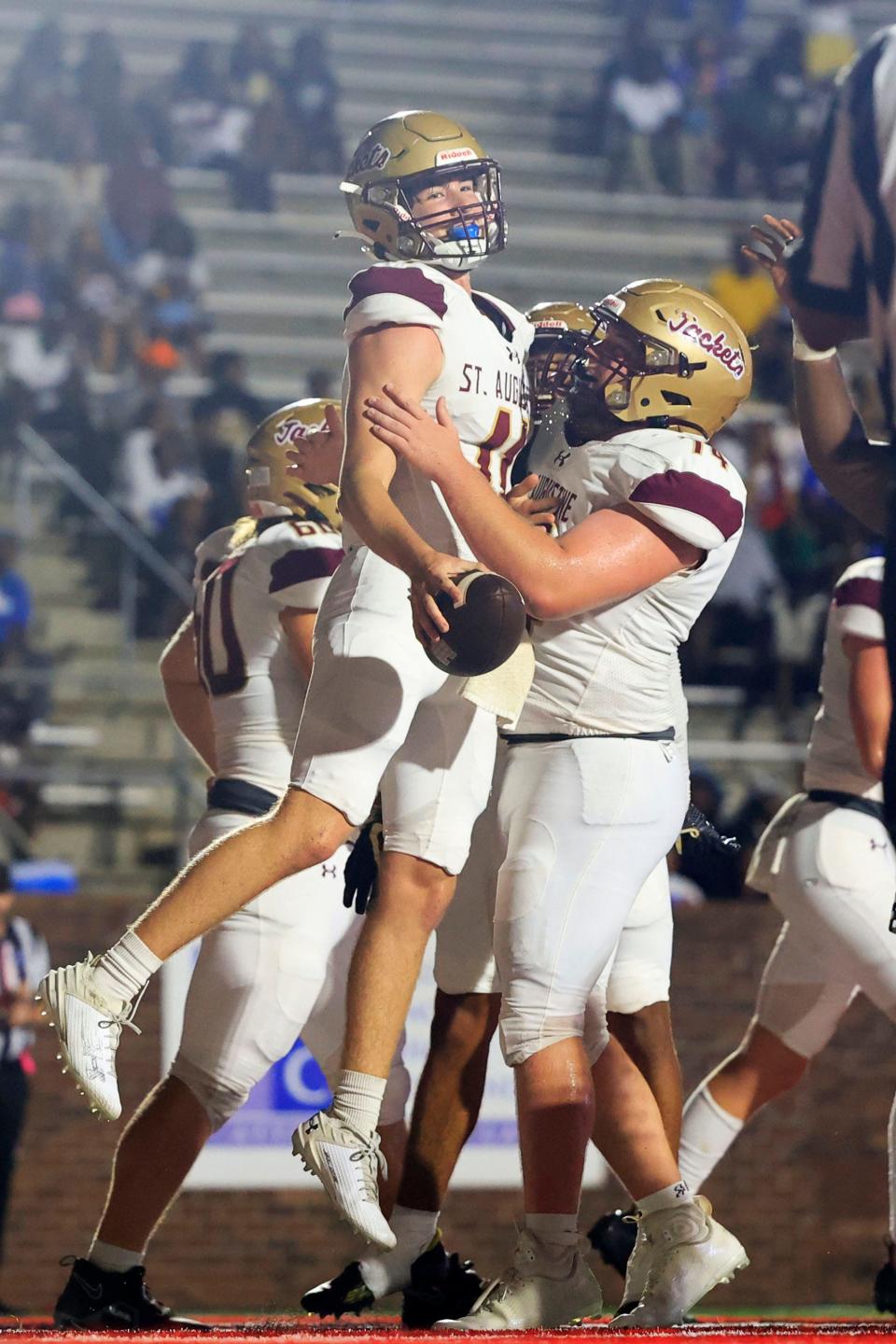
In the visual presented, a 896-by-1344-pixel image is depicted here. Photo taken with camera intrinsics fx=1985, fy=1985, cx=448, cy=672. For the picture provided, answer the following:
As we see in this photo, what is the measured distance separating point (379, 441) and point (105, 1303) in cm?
178

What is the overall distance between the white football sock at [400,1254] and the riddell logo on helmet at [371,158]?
2040 millimetres

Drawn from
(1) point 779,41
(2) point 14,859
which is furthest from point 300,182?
(2) point 14,859

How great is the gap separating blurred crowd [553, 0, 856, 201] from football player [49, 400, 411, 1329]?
1060 cm

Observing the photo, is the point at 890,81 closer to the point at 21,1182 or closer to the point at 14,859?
the point at 21,1182

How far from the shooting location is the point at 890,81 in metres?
2.87

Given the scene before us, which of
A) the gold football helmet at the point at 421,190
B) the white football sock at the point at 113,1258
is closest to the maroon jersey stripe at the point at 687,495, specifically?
the gold football helmet at the point at 421,190

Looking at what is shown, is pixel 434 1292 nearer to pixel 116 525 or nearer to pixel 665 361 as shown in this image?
pixel 665 361

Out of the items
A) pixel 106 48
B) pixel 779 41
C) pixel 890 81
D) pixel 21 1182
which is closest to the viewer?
pixel 890 81

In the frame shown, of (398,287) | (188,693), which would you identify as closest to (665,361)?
(398,287)

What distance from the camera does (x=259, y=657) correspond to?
13.8 ft

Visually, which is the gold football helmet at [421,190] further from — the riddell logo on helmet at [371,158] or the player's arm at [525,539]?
the player's arm at [525,539]

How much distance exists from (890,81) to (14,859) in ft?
22.1

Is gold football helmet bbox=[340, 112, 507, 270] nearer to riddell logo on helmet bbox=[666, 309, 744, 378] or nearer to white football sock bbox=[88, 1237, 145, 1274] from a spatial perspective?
riddell logo on helmet bbox=[666, 309, 744, 378]

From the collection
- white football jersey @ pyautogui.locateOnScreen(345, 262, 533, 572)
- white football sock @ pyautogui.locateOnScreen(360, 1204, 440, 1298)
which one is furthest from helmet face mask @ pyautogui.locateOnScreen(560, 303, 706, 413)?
white football sock @ pyautogui.locateOnScreen(360, 1204, 440, 1298)
